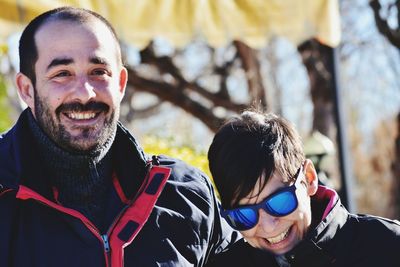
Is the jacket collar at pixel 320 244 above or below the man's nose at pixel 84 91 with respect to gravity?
below

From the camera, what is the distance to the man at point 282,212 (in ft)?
8.02

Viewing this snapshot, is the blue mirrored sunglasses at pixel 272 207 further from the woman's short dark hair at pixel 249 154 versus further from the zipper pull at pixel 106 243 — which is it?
the zipper pull at pixel 106 243

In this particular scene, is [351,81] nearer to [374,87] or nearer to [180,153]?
[374,87]

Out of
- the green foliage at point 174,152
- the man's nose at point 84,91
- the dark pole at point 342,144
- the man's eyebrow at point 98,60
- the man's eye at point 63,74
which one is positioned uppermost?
the man's eyebrow at point 98,60

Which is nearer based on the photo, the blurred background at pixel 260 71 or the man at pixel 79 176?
the man at pixel 79 176

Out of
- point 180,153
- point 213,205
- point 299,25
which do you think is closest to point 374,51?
point 299,25

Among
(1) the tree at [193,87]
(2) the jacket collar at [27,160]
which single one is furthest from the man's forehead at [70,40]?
(1) the tree at [193,87]

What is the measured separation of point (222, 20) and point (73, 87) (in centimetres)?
294

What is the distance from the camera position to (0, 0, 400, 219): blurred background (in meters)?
5.08

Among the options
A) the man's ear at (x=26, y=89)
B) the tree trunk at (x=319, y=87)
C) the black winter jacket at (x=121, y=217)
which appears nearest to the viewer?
the black winter jacket at (x=121, y=217)

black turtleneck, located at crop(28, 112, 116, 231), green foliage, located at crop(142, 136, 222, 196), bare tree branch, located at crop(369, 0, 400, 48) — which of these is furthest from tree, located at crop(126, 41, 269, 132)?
black turtleneck, located at crop(28, 112, 116, 231)

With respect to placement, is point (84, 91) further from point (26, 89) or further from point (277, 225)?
point (277, 225)

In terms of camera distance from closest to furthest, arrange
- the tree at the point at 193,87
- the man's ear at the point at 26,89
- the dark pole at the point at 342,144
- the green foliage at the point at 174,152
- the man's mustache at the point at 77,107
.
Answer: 1. the man's mustache at the point at 77,107
2. the man's ear at the point at 26,89
3. the green foliage at the point at 174,152
4. the dark pole at the point at 342,144
5. the tree at the point at 193,87

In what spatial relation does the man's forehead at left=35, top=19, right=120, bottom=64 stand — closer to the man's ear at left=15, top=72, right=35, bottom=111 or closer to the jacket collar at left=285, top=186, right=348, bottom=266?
the man's ear at left=15, top=72, right=35, bottom=111
